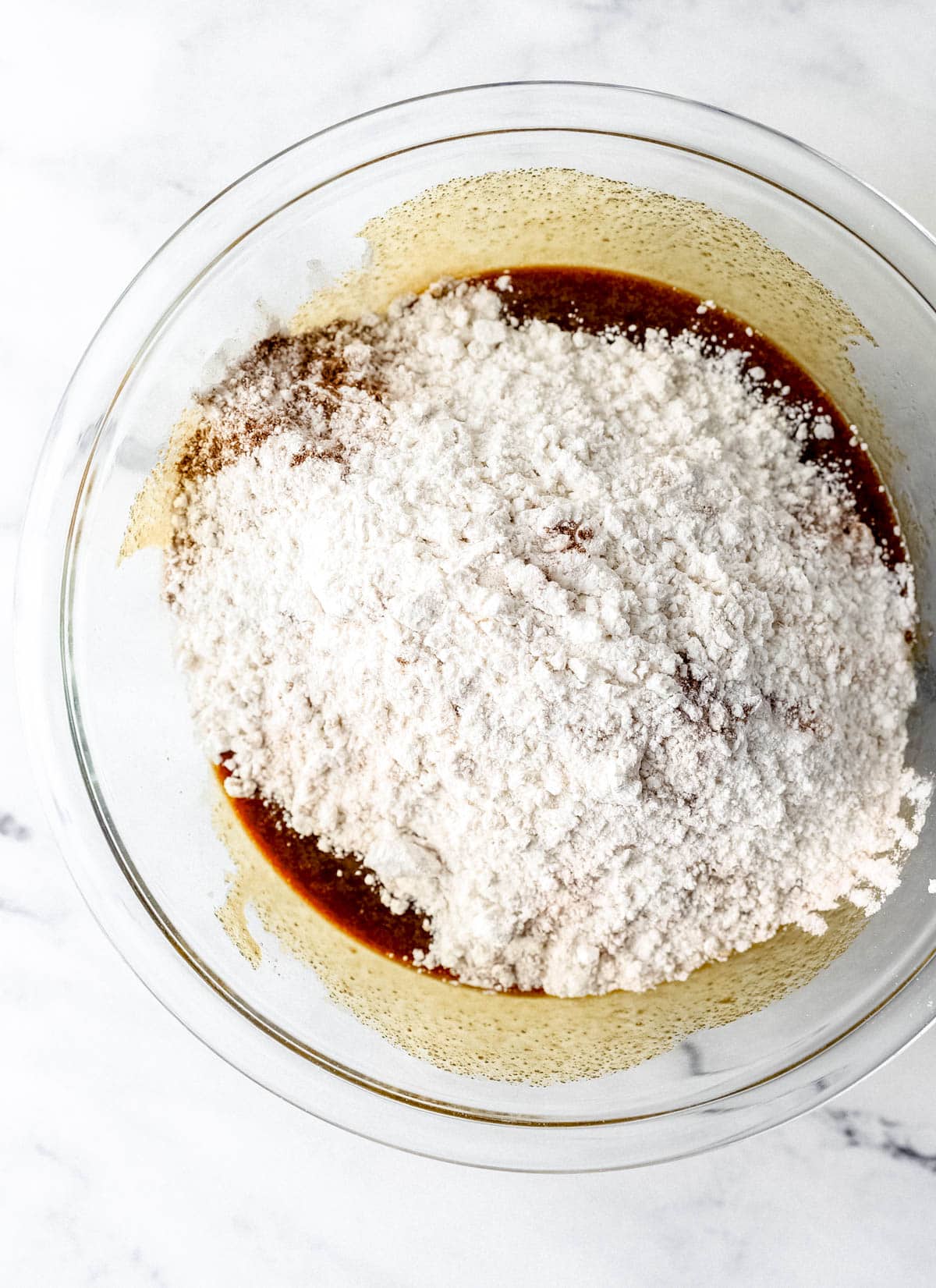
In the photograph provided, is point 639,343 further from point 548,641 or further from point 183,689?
point 183,689

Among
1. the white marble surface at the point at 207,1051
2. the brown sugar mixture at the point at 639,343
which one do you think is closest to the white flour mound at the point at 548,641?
the brown sugar mixture at the point at 639,343

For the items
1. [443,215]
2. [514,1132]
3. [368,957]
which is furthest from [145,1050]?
[443,215]

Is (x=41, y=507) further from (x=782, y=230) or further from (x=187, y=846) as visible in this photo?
(x=782, y=230)

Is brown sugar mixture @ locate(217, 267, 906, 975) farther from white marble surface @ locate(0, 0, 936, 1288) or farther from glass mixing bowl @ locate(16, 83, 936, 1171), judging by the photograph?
white marble surface @ locate(0, 0, 936, 1288)

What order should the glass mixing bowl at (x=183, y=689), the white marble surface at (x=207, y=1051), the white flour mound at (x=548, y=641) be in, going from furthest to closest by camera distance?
the white marble surface at (x=207, y=1051)
the glass mixing bowl at (x=183, y=689)
the white flour mound at (x=548, y=641)

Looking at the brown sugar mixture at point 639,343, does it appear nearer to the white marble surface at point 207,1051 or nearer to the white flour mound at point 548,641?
the white flour mound at point 548,641

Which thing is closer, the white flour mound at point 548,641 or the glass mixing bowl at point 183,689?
the white flour mound at point 548,641
